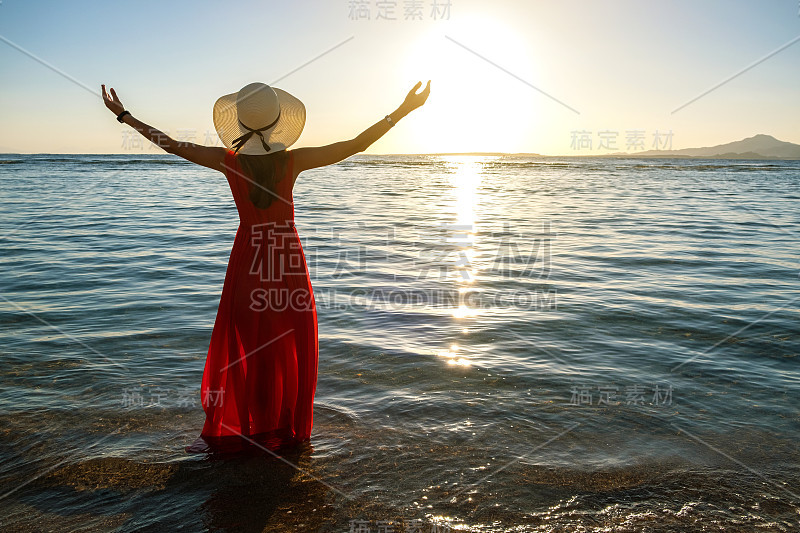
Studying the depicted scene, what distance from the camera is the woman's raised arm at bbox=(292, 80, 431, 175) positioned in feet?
11.6

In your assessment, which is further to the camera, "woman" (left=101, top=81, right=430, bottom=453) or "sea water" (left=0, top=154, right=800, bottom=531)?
"woman" (left=101, top=81, right=430, bottom=453)

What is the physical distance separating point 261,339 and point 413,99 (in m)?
1.79

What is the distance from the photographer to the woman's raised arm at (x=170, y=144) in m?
3.61

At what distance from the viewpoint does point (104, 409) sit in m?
4.86

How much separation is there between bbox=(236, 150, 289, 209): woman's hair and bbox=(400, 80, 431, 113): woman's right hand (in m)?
0.78

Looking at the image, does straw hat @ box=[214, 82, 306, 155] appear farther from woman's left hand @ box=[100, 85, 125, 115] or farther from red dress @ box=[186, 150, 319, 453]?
woman's left hand @ box=[100, 85, 125, 115]

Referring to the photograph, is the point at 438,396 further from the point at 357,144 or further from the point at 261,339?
the point at 357,144

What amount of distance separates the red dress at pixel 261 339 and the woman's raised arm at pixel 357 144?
0.27 feet

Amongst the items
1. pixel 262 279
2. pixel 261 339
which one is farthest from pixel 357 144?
pixel 261 339

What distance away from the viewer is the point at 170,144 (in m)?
3.62

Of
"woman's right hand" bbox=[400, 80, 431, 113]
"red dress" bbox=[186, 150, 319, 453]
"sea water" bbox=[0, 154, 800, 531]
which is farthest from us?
"red dress" bbox=[186, 150, 319, 453]

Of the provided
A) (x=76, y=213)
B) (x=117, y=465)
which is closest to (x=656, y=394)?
(x=117, y=465)

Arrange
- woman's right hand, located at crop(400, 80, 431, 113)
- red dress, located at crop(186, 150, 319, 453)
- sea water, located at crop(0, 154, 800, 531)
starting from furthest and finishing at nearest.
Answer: red dress, located at crop(186, 150, 319, 453) → woman's right hand, located at crop(400, 80, 431, 113) → sea water, located at crop(0, 154, 800, 531)

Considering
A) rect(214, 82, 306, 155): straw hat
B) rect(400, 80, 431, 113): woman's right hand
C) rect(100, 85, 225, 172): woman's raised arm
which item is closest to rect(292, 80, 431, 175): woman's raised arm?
rect(400, 80, 431, 113): woman's right hand
